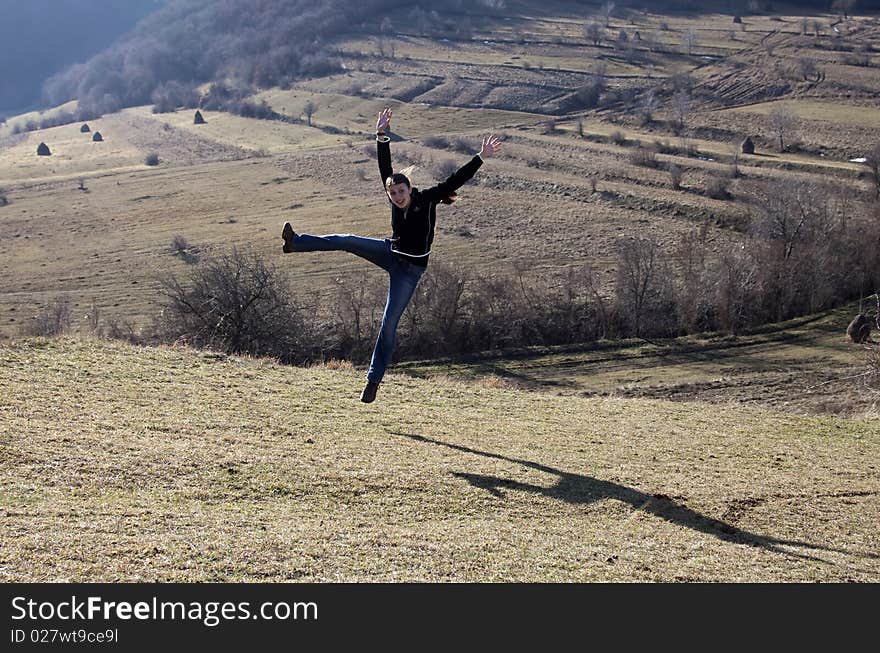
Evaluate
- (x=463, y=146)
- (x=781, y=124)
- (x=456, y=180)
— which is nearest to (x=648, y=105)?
(x=781, y=124)

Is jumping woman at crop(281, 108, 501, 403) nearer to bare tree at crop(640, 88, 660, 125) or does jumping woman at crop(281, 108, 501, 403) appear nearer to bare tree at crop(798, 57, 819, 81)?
bare tree at crop(640, 88, 660, 125)

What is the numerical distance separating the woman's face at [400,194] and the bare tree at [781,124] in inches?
3413

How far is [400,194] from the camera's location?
36.9 ft

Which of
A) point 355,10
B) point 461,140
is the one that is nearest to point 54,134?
point 355,10

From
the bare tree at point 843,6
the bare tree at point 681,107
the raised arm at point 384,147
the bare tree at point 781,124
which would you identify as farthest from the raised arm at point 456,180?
the bare tree at point 843,6

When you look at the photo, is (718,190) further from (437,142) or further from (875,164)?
(437,142)

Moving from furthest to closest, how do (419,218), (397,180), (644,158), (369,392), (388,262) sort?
1. (644,158)
2. (369,392)
3. (388,262)
4. (419,218)
5. (397,180)

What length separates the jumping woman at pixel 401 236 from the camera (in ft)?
37.6

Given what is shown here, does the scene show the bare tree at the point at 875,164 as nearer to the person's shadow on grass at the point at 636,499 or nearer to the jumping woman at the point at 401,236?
the person's shadow on grass at the point at 636,499

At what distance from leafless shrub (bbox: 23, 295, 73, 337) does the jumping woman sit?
3549 centimetres

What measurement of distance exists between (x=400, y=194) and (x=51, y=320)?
44.3m

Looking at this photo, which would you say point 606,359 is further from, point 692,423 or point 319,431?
point 319,431

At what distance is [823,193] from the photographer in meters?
63.2

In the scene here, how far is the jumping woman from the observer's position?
37.6 ft
